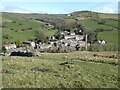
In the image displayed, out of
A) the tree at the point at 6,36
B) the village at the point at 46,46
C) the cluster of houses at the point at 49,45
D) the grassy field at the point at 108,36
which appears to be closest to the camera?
the village at the point at 46,46

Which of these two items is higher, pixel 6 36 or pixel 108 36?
pixel 6 36

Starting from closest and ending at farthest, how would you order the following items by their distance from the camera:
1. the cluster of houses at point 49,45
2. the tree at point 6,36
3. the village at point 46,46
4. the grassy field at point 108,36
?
the village at point 46,46 → the cluster of houses at point 49,45 → the tree at point 6,36 → the grassy field at point 108,36

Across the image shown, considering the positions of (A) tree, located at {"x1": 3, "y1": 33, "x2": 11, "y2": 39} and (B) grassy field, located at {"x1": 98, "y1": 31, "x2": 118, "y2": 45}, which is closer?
(A) tree, located at {"x1": 3, "y1": 33, "x2": 11, "y2": 39}

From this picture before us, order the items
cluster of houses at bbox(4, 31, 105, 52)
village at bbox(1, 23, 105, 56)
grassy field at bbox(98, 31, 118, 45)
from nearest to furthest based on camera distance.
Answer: village at bbox(1, 23, 105, 56) < cluster of houses at bbox(4, 31, 105, 52) < grassy field at bbox(98, 31, 118, 45)

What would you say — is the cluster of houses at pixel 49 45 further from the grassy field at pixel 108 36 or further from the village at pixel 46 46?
the grassy field at pixel 108 36

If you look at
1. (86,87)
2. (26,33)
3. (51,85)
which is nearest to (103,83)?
(86,87)

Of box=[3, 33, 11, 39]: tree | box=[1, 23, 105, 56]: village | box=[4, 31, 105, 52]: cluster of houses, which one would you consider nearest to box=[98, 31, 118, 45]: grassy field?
box=[4, 31, 105, 52]: cluster of houses

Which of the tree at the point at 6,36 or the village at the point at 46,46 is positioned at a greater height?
the tree at the point at 6,36

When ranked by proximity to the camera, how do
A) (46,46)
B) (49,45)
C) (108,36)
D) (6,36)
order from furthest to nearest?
(108,36) < (6,36) < (49,45) < (46,46)

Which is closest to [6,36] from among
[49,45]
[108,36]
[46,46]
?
[49,45]

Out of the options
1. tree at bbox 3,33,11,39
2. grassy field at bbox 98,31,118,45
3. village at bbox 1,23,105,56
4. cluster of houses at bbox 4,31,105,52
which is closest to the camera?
village at bbox 1,23,105,56

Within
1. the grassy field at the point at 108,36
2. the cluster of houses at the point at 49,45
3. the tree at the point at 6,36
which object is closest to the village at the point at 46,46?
the cluster of houses at the point at 49,45

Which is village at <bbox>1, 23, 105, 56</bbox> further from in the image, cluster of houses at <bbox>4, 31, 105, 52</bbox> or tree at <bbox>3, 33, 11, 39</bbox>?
tree at <bbox>3, 33, 11, 39</bbox>

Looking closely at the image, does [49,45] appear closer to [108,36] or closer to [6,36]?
[6,36]
